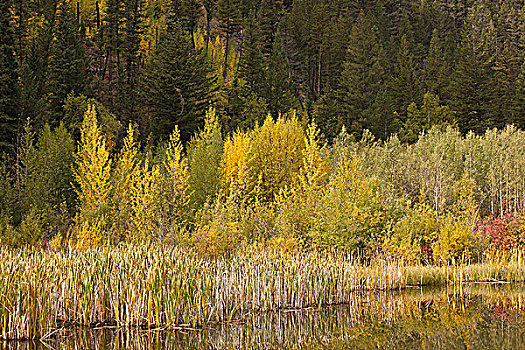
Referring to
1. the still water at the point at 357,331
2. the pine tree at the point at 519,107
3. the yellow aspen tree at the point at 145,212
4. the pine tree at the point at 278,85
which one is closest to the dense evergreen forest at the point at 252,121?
the yellow aspen tree at the point at 145,212

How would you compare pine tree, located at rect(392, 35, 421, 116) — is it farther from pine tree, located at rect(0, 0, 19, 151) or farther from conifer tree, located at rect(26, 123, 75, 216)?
conifer tree, located at rect(26, 123, 75, 216)

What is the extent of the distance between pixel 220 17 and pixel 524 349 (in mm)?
56390

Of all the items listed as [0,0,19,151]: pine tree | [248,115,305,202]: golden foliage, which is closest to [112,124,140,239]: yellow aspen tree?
[248,115,305,202]: golden foliage

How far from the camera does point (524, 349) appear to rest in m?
9.09

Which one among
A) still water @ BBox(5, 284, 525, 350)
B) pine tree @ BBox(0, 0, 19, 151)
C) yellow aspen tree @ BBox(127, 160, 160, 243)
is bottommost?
still water @ BBox(5, 284, 525, 350)

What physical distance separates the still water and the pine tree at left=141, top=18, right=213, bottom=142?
31681mm

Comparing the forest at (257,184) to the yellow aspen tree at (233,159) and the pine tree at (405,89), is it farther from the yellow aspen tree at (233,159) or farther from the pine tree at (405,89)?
the pine tree at (405,89)

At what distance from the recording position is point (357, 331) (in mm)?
10430

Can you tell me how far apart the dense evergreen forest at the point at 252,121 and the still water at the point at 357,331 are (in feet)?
17.7

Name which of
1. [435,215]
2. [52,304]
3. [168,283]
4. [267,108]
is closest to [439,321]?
[168,283]

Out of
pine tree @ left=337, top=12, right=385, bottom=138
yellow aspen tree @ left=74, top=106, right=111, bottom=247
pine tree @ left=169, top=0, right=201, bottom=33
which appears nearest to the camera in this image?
yellow aspen tree @ left=74, top=106, right=111, bottom=247

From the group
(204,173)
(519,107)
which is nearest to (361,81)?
(519,107)

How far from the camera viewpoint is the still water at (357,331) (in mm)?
9375

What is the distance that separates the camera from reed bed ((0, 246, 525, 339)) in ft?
31.3
